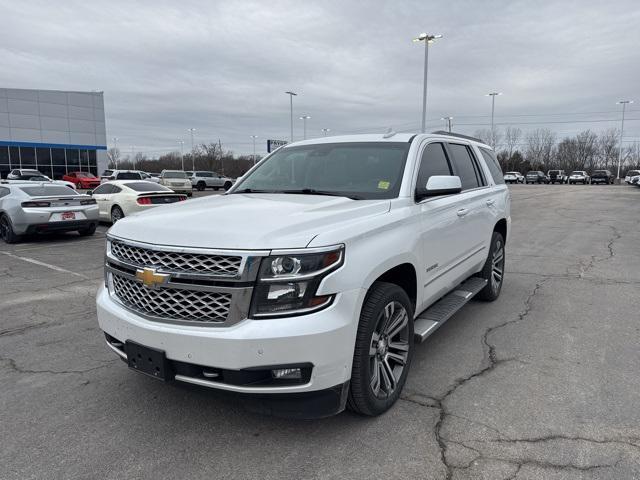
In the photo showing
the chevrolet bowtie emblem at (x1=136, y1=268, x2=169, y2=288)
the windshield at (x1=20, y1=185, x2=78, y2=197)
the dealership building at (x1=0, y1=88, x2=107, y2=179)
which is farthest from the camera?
the dealership building at (x1=0, y1=88, x2=107, y2=179)

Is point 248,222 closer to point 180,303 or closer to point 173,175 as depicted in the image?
point 180,303

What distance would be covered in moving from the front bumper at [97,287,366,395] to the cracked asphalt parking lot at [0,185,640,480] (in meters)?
0.24

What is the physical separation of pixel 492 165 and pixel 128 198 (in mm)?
11129

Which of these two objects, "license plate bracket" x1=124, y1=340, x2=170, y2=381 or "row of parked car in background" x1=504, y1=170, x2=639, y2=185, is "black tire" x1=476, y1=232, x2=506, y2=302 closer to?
"license plate bracket" x1=124, y1=340, x2=170, y2=381

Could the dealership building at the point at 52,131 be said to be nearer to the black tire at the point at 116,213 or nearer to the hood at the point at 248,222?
the black tire at the point at 116,213

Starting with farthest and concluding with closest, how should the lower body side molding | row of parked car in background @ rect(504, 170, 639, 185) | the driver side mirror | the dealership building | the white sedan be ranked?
1. row of parked car in background @ rect(504, 170, 639, 185)
2. the dealership building
3. the white sedan
4. the lower body side molding
5. the driver side mirror

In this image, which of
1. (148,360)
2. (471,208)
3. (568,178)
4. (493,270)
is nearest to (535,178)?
(568,178)

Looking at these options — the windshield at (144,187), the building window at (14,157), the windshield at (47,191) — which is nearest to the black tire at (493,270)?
the windshield at (47,191)

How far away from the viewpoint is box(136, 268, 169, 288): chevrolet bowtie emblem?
2770 mm

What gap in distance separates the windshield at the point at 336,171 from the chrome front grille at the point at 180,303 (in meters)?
1.54

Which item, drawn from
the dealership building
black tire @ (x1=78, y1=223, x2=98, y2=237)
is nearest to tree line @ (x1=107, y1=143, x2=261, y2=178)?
the dealership building

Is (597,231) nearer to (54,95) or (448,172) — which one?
(448,172)

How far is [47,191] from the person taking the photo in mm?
11867

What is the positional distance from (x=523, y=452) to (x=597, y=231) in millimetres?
12256
